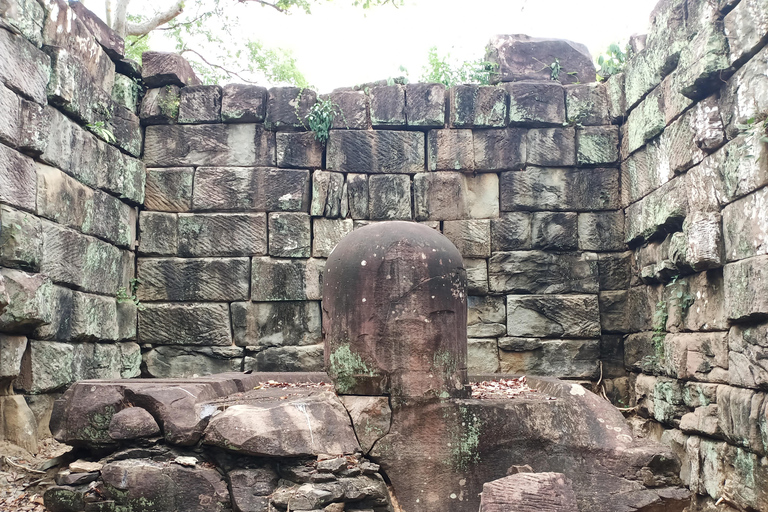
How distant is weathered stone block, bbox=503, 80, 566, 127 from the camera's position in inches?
295

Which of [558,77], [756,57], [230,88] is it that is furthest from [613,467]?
[230,88]

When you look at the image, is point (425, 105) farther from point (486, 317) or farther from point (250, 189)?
point (486, 317)

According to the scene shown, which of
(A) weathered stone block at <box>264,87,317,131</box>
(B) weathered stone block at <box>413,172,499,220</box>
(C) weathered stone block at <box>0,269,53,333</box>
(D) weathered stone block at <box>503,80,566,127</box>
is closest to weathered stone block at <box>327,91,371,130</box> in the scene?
(A) weathered stone block at <box>264,87,317,131</box>

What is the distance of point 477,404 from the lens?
4.09 meters

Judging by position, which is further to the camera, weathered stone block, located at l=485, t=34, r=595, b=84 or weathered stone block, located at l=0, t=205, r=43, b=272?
weathered stone block, located at l=485, t=34, r=595, b=84

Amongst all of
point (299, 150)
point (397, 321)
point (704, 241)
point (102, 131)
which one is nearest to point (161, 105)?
point (102, 131)

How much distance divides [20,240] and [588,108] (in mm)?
5925

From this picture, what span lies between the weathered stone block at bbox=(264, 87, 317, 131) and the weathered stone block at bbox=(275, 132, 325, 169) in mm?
103

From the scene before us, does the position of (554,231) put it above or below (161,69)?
below

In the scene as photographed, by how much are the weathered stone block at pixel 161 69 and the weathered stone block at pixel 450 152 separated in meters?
2.96

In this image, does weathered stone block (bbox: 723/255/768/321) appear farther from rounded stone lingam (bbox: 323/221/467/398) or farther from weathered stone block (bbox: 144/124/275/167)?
weathered stone block (bbox: 144/124/275/167)

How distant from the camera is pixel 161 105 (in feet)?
24.5

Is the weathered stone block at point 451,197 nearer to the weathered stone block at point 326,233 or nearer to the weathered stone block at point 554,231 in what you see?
the weathered stone block at point 554,231

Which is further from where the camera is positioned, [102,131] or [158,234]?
[158,234]
